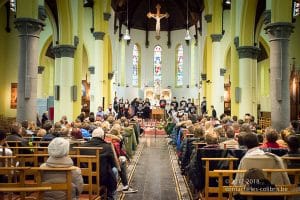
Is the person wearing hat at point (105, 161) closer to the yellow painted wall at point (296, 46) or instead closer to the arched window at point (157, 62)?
the yellow painted wall at point (296, 46)

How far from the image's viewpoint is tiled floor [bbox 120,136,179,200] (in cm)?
776

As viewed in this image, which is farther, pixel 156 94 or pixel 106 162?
pixel 156 94

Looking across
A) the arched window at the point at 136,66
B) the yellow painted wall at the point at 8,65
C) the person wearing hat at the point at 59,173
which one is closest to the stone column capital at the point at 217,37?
the yellow painted wall at the point at 8,65

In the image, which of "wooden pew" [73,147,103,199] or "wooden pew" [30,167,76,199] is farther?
"wooden pew" [73,147,103,199]

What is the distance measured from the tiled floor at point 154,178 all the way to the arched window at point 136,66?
2148 centimetres

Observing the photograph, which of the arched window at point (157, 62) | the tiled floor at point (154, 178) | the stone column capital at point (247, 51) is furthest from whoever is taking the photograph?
the arched window at point (157, 62)

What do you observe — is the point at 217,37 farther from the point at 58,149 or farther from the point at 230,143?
the point at 58,149

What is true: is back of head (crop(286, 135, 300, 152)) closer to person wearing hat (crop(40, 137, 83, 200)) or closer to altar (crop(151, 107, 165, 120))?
person wearing hat (crop(40, 137, 83, 200))

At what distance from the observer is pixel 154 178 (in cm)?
949

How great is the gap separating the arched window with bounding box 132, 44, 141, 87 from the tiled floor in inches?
846

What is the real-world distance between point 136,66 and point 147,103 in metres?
8.50

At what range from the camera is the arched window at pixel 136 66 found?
3542 cm

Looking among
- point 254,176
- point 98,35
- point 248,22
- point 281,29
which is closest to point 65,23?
point 98,35

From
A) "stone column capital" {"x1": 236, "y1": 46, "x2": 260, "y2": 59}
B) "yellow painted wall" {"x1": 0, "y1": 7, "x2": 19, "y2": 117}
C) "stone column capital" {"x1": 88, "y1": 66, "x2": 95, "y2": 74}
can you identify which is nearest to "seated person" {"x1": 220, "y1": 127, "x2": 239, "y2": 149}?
"stone column capital" {"x1": 236, "y1": 46, "x2": 260, "y2": 59}
